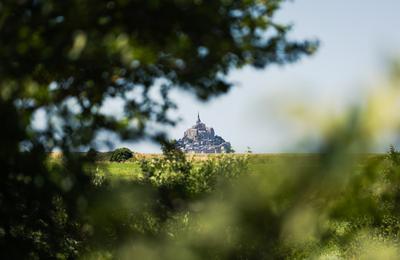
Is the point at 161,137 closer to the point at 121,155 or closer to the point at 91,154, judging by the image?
the point at 91,154

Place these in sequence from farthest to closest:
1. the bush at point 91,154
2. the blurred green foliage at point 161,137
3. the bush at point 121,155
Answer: the bush at point 121,155, the bush at point 91,154, the blurred green foliage at point 161,137

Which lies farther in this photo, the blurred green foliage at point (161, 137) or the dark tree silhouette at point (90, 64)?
the dark tree silhouette at point (90, 64)

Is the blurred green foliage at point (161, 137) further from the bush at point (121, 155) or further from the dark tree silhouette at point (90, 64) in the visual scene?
the bush at point (121, 155)

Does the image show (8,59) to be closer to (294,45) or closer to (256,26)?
(256,26)

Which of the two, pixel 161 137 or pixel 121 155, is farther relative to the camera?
pixel 121 155

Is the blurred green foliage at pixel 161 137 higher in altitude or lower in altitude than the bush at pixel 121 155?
lower

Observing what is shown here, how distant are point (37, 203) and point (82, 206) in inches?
76.9

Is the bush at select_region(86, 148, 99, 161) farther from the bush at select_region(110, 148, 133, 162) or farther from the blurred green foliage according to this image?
the bush at select_region(110, 148, 133, 162)

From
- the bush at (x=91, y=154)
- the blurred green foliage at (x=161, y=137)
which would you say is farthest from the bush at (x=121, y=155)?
the bush at (x=91, y=154)

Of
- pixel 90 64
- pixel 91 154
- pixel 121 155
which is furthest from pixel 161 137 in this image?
pixel 121 155

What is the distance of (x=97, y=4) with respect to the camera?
5.13 m

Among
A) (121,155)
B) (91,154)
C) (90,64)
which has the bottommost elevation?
(91,154)

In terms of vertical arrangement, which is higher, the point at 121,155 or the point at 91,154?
the point at 121,155

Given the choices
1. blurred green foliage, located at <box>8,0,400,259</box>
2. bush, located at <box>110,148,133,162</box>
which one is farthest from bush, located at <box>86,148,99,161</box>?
bush, located at <box>110,148,133,162</box>
